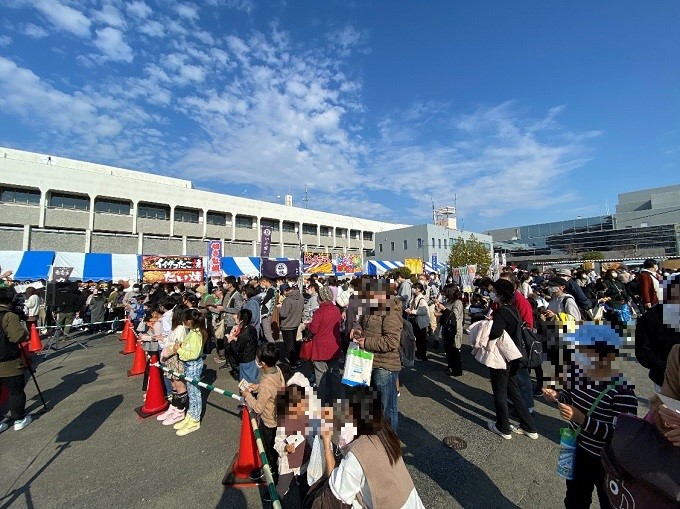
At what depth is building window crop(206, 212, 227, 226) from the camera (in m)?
39.0

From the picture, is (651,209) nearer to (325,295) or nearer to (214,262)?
(214,262)

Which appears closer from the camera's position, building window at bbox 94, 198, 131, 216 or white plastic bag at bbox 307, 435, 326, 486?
white plastic bag at bbox 307, 435, 326, 486

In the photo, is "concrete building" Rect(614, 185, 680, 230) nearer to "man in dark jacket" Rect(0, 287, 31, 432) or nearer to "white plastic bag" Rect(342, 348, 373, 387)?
"white plastic bag" Rect(342, 348, 373, 387)

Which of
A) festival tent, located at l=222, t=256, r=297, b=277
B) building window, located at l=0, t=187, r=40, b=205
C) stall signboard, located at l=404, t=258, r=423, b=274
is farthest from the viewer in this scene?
building window, located at l=0, t=187, r=40, b=205

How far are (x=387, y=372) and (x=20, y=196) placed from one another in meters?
36.9

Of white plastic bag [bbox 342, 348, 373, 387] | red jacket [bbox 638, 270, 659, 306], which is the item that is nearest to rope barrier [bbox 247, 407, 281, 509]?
white plastic bag [bbox 342, 348, 373, 387]

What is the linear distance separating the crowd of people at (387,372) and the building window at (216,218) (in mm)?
33762

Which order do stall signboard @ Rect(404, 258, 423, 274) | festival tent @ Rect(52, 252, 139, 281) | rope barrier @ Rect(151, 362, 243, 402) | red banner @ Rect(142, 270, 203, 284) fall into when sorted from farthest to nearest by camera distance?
1. stall signboard @ Rect(404, 258, 423, 274)
2. red banner @ Rect(142, 270, 203, 284)
3. festival tent @ Rect(52, 252, 139, 281)
4. rope barrier @ Rect(151, 362, 243, 402)

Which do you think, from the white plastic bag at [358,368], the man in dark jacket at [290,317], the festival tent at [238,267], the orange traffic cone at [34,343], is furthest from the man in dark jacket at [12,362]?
the festival tent at [238,267]

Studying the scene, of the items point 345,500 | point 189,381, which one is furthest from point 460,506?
point 189,381

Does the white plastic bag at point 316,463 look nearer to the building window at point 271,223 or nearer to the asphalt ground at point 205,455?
the asphalt ground at point 205,455

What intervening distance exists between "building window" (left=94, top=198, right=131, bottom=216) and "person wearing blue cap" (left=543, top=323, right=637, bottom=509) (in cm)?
3825

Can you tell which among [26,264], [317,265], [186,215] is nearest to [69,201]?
[186,215]

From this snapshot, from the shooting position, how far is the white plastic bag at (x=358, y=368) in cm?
342
